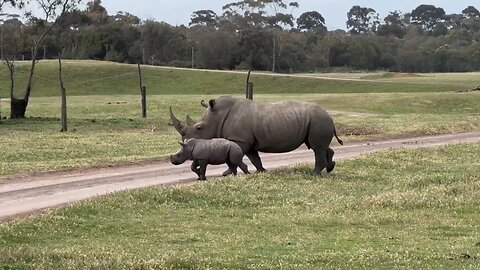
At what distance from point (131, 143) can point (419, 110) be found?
90.2ft

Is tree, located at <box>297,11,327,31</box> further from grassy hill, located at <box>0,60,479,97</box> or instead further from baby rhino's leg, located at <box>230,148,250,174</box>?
baby rhino's leg, located at <box>230,148,250,174</box>

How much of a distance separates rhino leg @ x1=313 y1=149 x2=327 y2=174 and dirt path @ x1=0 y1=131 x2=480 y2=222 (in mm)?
2753

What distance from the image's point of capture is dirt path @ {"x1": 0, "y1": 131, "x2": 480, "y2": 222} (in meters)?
17.0

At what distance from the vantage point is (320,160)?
838 inches

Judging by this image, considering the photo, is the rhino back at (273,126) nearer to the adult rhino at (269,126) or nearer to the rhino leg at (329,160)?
the adult rhino at (269,126)

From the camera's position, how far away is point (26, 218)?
14.3 meters

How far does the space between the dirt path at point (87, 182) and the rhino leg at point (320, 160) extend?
108 inches

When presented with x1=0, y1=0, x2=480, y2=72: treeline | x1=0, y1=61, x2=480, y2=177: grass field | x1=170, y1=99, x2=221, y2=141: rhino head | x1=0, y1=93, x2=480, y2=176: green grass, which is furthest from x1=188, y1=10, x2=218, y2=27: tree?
x1=170, y1=99, x2=221, y2=141: rhino head

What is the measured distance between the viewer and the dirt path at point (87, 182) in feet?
55.8

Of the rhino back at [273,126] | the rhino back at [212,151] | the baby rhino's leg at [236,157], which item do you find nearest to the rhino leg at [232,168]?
the baby rhino's leg at [236,157]

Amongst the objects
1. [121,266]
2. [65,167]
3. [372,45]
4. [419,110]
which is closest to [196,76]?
[419,110]

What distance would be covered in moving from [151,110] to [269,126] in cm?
3225

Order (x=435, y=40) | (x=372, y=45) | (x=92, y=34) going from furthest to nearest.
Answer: (x=435, y=40), (x=372, y=45), (x=92, y=34)

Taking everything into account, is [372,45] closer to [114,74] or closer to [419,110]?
[114,74]
